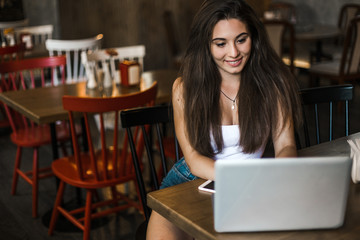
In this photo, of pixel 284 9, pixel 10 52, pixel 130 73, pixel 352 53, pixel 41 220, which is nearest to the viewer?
pixel 41 220

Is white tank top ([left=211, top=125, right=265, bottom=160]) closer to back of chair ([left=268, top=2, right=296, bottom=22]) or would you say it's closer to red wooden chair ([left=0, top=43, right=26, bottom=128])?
red wooden chair ([left=0, top=43, right=26, bottom=128])

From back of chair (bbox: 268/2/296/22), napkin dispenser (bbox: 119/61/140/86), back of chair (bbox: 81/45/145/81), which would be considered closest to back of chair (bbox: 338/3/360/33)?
back of chair (bbox: 268/2/296/22)

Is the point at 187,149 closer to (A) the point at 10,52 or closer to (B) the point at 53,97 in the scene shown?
(B) the point at 53,97

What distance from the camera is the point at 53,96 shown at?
9.86ft

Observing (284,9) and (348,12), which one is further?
(284,9)

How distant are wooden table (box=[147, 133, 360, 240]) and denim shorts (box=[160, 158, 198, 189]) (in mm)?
338

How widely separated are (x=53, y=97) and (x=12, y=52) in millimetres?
1331

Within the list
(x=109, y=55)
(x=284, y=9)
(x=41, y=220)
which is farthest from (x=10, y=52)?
(x=284, y=9)

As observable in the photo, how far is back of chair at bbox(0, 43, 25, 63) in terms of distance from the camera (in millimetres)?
4023

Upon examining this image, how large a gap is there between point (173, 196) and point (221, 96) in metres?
0.59

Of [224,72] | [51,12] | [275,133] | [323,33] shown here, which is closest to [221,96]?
[224,72]

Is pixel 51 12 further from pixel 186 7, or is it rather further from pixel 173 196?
pixel 173 196

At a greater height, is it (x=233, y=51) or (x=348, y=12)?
(x=233, y=51)

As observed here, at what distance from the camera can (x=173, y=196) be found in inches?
55.7
